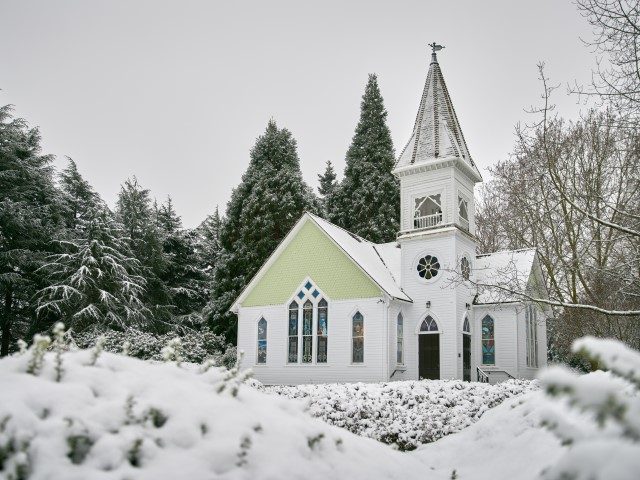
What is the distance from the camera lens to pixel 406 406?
12641 mm

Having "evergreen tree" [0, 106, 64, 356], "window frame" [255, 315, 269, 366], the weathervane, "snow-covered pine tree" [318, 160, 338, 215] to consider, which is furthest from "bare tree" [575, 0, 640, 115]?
"snow-covered pine tree" [318, 160, 338, 215]

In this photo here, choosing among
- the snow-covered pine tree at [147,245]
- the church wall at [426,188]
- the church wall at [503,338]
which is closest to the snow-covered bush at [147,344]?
the snow-covered pine tree at [147,245]

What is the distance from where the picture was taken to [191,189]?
58.7 metres

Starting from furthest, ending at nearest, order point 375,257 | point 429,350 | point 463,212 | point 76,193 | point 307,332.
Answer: point 76,193 < point 375,257 < point 463,212 < point 307,332 < point 429,350

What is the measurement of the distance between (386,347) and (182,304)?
2065 centimetres

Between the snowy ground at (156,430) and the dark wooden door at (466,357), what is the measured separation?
16.8m

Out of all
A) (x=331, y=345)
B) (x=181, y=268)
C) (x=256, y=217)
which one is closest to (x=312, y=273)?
(x=331, y=345)

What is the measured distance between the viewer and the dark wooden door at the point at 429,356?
2075 centimetres

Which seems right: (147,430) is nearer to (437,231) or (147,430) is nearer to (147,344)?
(437,231)

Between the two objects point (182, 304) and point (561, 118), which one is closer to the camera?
point (561, 118)

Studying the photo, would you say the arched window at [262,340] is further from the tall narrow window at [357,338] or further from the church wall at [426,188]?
the church wall at [426,188]

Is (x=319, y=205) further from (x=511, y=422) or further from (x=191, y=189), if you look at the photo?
(x=511, y=422)

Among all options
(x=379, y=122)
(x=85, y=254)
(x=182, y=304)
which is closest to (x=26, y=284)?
(x=85, y=254)

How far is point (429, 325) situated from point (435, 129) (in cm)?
792
